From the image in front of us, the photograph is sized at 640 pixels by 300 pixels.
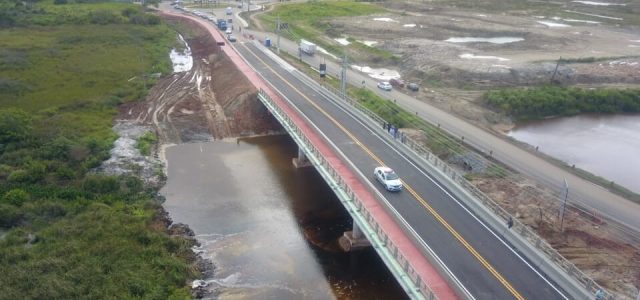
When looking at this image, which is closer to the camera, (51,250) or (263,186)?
(51,250)

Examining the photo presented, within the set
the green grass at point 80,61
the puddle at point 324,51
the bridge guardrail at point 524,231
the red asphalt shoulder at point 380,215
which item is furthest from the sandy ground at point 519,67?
the green grass at point 80,61

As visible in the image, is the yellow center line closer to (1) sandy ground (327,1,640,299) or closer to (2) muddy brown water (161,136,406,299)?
(2) muddy brown water (161,136,406,299)

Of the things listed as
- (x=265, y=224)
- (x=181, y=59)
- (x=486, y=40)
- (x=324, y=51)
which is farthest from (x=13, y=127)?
(x=486, y=40)

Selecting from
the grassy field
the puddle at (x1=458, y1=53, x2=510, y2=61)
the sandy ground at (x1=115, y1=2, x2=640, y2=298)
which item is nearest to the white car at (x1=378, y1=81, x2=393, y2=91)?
the sandy ground at (x1=115, y1=2, x2=640, y2=298)

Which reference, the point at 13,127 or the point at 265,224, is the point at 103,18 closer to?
the point at 13,127

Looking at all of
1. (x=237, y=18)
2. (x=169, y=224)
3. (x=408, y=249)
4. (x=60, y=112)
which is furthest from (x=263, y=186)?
(x=237, y=18)

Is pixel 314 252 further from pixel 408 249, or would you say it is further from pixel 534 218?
pixel 534 218

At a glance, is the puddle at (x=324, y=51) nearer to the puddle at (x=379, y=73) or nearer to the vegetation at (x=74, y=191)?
the puddle at (x=379, y=73)
